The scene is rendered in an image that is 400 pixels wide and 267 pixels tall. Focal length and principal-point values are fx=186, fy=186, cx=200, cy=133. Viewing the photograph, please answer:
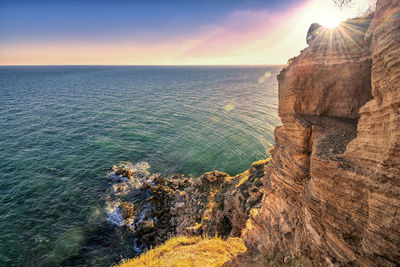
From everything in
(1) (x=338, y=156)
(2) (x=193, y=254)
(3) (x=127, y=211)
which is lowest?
(3) (x=127, y=211)

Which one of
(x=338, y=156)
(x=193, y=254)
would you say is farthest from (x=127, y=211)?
(x=338, y=156)

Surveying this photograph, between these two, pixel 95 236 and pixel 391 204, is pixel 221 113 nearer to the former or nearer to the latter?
pixel 95 236

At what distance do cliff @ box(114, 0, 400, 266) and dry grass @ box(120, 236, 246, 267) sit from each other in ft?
3.08

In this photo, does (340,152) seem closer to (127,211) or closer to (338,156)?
(338,156)

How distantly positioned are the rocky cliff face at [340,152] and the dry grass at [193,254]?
1570 millimetres

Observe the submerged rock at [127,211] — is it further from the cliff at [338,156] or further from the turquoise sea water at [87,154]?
the cliff at [338,156]

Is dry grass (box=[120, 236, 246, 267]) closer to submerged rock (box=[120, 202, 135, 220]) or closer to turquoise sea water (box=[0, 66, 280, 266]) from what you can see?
turquoise sea water (box=[0, 66, 280, 266])

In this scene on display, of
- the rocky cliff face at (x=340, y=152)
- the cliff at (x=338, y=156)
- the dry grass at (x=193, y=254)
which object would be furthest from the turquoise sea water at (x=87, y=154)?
the rocky cliff face at (x=340, y=152)

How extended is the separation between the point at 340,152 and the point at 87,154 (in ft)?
134

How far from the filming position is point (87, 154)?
121 feet

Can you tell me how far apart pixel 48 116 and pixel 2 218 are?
4134cm

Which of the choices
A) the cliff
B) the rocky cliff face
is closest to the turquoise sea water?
the cliff

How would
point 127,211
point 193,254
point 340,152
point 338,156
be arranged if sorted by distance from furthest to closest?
point 127,211 → point 193,254 → point 340,152 → point 338,156

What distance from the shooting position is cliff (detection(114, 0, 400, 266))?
565 centimetres
